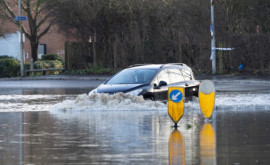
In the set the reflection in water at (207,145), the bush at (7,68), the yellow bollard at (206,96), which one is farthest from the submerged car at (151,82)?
the bush at (7,68)

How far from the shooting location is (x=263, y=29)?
42594mm

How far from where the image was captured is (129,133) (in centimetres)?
1495

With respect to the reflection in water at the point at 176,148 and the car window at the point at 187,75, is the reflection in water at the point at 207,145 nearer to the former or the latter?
the reflection in water at the point at 176,148

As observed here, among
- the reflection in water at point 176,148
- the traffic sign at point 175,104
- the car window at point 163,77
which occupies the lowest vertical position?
the reflection in water at point 176,148

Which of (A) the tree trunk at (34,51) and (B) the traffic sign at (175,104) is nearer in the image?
(B) the traffic sign at (175,104)

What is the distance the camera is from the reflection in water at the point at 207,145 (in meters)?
11.1

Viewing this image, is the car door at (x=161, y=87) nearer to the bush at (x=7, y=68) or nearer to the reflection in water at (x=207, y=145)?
the reflection in water at (x=207, y=145)

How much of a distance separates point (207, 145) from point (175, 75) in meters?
10.1

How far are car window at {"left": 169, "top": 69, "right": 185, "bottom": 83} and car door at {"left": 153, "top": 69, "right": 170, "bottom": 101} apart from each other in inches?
7.2

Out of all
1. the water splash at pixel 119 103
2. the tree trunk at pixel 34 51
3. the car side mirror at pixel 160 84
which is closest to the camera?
the water splash at pixel 119 103

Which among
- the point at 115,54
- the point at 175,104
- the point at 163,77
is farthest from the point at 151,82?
the point at 115,54

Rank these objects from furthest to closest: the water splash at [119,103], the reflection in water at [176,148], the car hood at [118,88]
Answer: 1. the car hood at [118,88]
2. the water splash at [119,103]
3. the reflection in water at [176,148]

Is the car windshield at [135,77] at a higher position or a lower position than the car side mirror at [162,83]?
higher

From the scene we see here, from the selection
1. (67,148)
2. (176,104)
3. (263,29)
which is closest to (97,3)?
(263,29)
